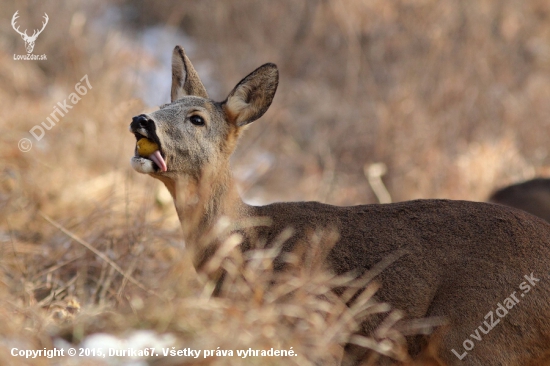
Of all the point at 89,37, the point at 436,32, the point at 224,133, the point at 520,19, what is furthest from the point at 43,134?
the point at 520,19

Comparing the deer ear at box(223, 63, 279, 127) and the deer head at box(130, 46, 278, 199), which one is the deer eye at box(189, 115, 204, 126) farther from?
the deer ear at box(223, 63, 279, 127)

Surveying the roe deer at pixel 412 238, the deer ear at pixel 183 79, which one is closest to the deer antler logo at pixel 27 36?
the deer ear at pixel 183 79

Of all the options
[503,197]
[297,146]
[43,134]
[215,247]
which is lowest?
[215,247]

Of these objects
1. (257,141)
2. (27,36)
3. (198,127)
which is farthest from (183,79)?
(27,36)

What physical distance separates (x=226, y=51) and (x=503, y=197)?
22.5ft

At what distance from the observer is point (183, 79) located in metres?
6.30

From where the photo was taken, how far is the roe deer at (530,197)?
26.8 ft

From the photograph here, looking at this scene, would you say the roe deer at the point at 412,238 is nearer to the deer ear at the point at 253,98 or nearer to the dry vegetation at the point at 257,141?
the deer ear at the point at 253,98

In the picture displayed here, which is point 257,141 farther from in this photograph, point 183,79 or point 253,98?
point 253,98

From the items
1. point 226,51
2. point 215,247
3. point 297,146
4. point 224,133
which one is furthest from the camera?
point 226,51

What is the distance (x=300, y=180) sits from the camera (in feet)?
39.2

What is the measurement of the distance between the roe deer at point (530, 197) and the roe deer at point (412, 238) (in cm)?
310

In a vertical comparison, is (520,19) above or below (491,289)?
above

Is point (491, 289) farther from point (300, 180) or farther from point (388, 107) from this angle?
point (388, 107)
